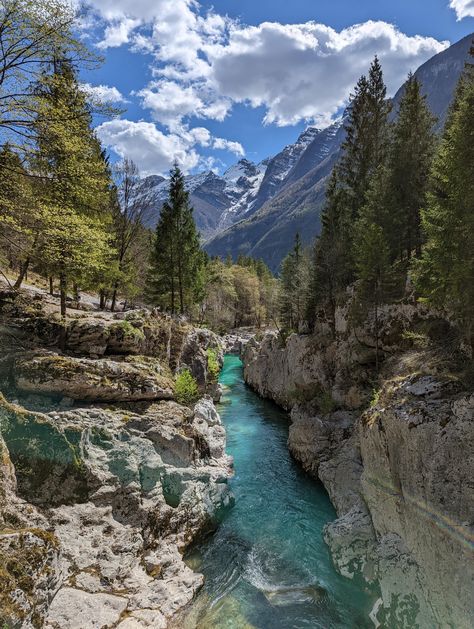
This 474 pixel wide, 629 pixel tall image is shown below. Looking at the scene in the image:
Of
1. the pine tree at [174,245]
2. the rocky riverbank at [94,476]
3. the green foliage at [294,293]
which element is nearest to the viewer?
the rocky riverbank at [94,476]

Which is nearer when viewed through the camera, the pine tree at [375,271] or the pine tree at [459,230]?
the pine tree at [459,230]

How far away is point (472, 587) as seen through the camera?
26.3 feet

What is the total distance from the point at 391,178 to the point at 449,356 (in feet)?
61.9

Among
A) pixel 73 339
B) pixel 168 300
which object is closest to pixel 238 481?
pixel 73 339

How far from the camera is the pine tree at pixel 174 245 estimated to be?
30.6m

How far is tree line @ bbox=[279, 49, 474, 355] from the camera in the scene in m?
11.8

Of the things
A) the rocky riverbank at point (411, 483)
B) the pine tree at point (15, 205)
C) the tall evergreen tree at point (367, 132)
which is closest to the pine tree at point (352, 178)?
the tall evergreen tree at point (367, 132)

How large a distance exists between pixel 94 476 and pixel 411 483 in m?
9.67

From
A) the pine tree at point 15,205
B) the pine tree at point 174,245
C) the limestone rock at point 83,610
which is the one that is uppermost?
the pine tree at point 174,245

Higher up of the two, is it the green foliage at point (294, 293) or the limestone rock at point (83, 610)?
the green foliage at point (294, 293)

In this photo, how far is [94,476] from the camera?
1071 centimetres

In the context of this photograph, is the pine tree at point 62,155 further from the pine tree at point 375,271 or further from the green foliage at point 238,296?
the green foliage at point 238,296

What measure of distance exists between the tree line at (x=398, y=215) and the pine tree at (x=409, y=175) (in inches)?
2.8

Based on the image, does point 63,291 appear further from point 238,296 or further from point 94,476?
point 238,296
